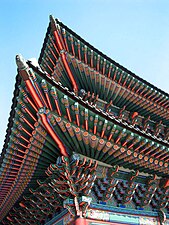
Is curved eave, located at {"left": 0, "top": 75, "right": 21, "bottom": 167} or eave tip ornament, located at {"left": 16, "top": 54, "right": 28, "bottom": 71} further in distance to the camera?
curved eave, located at {"left": 0, "top": 75, "right": 21, "bottom": 167}

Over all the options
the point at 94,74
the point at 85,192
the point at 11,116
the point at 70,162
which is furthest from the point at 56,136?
the point at 94,74

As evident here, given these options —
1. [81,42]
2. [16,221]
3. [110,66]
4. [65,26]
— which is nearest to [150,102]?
[110,66]

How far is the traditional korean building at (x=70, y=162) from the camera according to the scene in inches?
299

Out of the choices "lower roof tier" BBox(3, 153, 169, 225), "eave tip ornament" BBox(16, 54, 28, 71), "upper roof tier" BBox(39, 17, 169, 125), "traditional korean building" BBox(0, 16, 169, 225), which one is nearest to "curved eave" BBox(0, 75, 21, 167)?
"traditional korean building" BBox(0, 16, 169, 225)

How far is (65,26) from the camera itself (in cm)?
1132

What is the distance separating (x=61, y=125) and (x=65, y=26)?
17.7ft

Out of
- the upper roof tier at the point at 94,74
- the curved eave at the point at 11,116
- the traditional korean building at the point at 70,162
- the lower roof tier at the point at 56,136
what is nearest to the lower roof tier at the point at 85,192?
the traditional korean building at the point at 70,162

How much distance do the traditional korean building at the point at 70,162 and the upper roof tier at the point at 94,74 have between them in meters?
0.19

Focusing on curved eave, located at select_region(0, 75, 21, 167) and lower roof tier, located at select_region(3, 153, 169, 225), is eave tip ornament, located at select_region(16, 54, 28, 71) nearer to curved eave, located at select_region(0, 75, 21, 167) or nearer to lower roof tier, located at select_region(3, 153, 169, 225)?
curved eave, located at select_region(0, 75, 21, 167)

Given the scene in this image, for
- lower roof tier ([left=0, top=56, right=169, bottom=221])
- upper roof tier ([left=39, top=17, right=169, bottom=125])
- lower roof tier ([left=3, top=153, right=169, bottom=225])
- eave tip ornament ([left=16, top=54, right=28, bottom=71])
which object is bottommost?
lower roof tier ([left=3, top=153, right=169, bottom=225])

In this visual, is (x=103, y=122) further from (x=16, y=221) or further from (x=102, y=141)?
(x=16, y=221)

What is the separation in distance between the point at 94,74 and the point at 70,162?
5320 mm

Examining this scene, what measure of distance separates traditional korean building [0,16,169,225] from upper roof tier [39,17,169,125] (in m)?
0.19

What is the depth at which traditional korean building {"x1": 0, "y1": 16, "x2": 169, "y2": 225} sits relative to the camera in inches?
299
